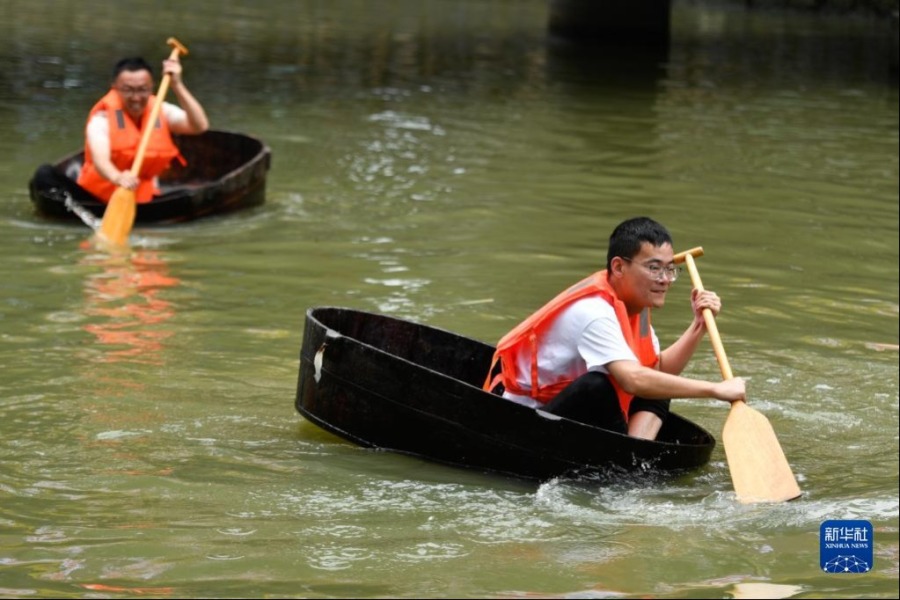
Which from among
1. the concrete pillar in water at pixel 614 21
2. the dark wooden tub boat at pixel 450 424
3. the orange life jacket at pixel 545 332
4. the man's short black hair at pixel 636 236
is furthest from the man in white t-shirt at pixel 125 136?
the concrete pillar in water at pixel 614 21

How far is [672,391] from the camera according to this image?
635cm

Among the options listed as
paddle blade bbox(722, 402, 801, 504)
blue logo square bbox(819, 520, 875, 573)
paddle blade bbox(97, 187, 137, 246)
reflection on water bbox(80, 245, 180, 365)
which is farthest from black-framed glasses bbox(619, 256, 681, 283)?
paddle blade bbox(97, 187, 137, 246)

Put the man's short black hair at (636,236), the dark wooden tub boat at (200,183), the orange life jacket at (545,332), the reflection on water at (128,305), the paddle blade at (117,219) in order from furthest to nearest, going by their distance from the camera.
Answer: the dark wooden tub boat at (200,183) → the paddle blade at (117,219) → the reflection on water at (128,305) → the orange life jacket at (545,332) → the man's short black hair at (636,236)

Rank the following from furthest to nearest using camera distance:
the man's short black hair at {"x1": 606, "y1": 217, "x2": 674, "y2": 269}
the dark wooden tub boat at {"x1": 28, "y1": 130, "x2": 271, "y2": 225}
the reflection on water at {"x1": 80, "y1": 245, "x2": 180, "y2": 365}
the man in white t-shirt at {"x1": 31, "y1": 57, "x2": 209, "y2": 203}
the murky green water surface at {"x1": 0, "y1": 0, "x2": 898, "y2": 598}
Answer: the dark wooden tub boat at {"x1": 28, "y1": 130, "x2": 271, "y2": 225} → the man in white t-shirt at {"x1": 31, "y1": 57, "x2": 209, "y2": 203} → the reflection on water at {"x1": 80, "y1": 245, "x2": 180, "y2": 365} → the man's short black hair at {"x1": 606, "y1": 217, "x2": 674, "y2": 269} → the murky green water surface at {"x1": 0, "y1": 0, "x2": 898, "y2": 598}

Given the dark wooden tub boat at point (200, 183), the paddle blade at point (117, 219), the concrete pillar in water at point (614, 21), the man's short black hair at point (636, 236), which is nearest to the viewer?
the man's short black hair at point (636, 236)

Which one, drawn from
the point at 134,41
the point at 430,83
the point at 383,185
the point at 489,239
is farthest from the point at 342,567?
the point at 134,41

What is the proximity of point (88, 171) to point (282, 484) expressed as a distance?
17.9 ft

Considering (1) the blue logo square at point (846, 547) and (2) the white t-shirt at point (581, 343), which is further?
(2) the white t-shirt at point (581, 343)

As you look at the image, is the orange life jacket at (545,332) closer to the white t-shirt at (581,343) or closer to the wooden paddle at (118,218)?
the white t-shirt at (581,343)

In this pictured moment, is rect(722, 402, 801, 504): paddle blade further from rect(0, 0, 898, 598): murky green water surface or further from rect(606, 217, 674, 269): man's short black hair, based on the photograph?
rect(606, 217, 674, 269): man's short black hair

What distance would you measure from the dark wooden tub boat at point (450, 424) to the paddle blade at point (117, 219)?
388cm

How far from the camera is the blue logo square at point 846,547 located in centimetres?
573

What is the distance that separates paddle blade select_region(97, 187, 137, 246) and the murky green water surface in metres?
0.16

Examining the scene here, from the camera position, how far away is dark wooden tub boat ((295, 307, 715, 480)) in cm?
641
